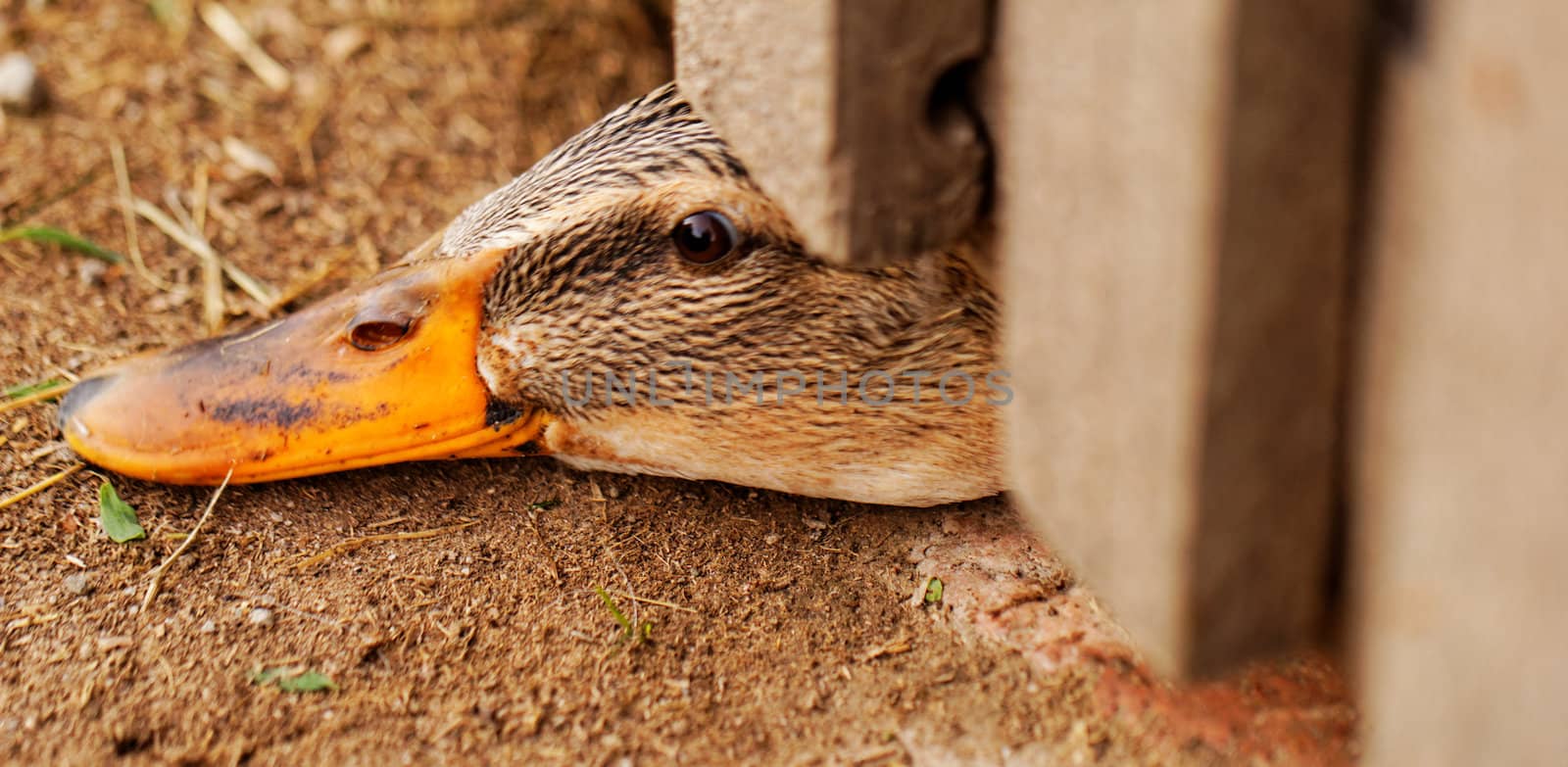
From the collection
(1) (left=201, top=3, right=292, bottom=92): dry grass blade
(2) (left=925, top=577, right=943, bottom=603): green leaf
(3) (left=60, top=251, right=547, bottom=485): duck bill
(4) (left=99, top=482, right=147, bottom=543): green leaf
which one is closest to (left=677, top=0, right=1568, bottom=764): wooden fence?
(2) (left=925, top=577, right=943, bottom=603): green leaf

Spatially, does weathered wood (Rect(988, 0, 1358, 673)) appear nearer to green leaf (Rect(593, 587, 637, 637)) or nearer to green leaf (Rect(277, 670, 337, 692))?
green leaf (Rect(593, 587, 637, 637))

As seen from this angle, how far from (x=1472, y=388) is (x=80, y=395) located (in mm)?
2203

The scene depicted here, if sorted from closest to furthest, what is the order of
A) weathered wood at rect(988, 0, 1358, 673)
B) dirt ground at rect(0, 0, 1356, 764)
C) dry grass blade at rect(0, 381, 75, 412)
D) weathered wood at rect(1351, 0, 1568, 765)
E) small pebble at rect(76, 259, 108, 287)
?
1. weathered wood at rect(1351, 0, 1568, 765)
2. weathered wood at rect(988, 0, 1358, 673)
3. dirt ground at rect(0, 0, 1356, 764)
4. dry grass blade at rect(0, 381, 75, 412)
5. small pebble at rect(76, 259, 108, 287)

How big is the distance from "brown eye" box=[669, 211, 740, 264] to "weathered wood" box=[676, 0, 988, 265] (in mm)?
296

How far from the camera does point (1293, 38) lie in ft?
3.55

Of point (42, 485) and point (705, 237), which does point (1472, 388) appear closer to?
point (705, 237)

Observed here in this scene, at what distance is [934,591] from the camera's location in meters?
2.23

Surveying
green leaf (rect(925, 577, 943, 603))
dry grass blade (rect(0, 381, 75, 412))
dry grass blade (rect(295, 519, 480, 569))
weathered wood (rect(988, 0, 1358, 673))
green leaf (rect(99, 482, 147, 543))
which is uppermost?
weathered wood (rect(988, 0, 1358, 673))

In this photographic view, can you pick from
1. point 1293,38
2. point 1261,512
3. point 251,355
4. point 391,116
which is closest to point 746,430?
point 251,355

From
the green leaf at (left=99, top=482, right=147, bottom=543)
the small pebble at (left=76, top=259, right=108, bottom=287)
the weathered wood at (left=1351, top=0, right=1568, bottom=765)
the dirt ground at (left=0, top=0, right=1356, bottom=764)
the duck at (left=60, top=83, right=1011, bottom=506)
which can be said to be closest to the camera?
the weathered wood at (left=1351, top=0, right=1568, bottom=765)

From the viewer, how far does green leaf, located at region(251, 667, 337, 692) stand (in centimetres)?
200

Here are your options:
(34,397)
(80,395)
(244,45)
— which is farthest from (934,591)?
(244,45)

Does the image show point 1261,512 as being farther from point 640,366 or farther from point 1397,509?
point 640,366

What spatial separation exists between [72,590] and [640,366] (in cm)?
101
